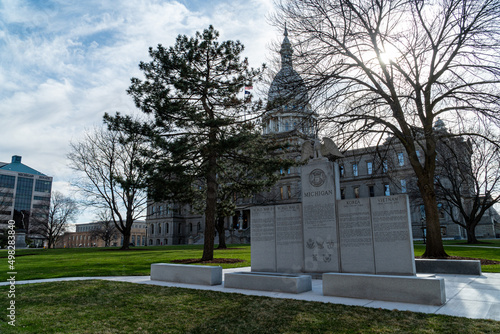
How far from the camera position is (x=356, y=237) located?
10.0 meters

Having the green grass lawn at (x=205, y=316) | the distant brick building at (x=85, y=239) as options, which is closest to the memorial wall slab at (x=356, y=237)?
the green grass lawn at (x=205, y=316)

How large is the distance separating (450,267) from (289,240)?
18.6ft

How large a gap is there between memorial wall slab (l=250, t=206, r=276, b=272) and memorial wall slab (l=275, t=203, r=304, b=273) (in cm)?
19

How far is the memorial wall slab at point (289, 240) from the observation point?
11.1 metres

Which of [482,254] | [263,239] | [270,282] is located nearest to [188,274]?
[270,282]

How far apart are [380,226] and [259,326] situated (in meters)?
5.78

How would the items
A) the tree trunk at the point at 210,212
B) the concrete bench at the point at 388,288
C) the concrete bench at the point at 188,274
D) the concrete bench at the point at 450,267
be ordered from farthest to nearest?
the tree trunk at the point at 210,212, the concrete bench at the point at 450,267, the concrete bench at the point at 188,274, the concrete bench at the point at 388,288

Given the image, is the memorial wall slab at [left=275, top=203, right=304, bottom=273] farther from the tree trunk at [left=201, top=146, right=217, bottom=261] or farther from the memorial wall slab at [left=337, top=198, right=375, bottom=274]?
the tree trunk at [left=201, top=146, right=217, bottom=261]

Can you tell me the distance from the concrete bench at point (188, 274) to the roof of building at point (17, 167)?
10118 cm

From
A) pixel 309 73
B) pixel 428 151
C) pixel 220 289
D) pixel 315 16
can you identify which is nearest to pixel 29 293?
pixel 220 289

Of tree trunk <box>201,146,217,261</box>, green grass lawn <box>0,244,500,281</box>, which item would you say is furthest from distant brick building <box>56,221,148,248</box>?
tree trunk <box>201,146,217,261</box>

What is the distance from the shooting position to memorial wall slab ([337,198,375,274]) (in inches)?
383

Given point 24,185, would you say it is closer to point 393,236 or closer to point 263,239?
point 263,239

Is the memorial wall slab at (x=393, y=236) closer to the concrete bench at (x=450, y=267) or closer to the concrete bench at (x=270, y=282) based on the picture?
the concrete bench at (x=270, y=282)
